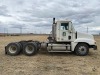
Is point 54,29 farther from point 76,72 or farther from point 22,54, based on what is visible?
point 76,72

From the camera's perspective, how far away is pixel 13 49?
15.9 meters

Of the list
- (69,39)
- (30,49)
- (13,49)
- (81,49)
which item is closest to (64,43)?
(69,39)

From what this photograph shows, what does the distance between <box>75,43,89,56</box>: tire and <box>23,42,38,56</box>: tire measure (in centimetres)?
322

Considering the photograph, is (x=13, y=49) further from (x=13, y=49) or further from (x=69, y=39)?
(x=69, y=39)

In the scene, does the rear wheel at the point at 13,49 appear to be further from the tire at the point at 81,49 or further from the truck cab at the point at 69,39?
the tire at the point at 81,49

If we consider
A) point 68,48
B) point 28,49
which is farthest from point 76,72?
point 28,49

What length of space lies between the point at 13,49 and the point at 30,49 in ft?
4.53

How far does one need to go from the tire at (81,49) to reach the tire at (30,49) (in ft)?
10.6

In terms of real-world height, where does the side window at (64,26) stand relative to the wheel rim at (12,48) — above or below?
above

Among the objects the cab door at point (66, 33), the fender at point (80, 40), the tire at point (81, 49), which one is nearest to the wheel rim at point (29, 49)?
the cab door at point (66, 33)

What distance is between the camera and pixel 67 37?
15.4 metres

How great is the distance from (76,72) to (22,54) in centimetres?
745

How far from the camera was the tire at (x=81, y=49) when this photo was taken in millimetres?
15398

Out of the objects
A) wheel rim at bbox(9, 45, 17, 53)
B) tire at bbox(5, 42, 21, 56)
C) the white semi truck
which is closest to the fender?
the white semi truck
